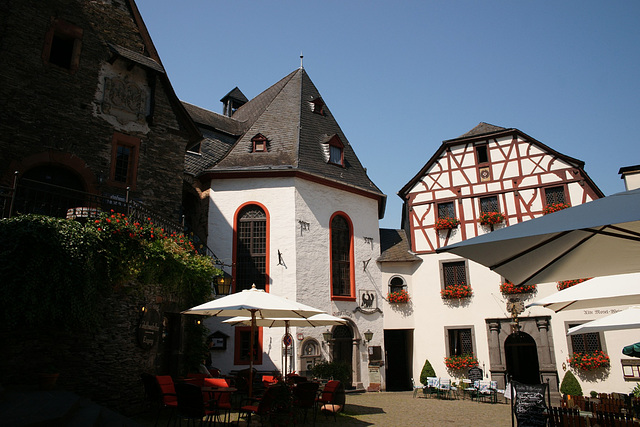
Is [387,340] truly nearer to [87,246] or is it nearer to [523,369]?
[523,369]

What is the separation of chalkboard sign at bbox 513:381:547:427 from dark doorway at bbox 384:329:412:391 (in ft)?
42.9

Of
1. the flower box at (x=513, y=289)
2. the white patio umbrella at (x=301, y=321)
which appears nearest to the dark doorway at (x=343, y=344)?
the flower box at (x=513, y=289)

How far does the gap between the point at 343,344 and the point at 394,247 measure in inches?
180

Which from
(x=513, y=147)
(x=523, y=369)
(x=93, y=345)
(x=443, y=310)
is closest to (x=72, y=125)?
(x=93, y=345)

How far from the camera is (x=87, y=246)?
25.5 feet

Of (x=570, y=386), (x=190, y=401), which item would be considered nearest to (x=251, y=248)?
(x=190, y=401)

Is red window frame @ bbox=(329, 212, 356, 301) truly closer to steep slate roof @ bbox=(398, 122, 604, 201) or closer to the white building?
the white building

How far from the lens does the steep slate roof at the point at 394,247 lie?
18.4 metres

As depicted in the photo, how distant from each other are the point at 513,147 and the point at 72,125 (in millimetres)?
14924

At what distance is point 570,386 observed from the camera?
14797 millimetres

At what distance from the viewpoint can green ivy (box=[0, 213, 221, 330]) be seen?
6898mm

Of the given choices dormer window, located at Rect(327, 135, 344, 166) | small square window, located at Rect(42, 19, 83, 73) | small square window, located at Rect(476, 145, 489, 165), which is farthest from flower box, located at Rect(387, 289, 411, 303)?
small square window, located at Rect(42, 19, 83, 73)

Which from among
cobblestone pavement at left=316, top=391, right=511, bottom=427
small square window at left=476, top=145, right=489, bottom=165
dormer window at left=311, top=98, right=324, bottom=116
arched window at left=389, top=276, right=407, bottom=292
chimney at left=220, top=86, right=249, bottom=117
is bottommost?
cobblestone pavement at left=316, top=391, right=511, bottom=427

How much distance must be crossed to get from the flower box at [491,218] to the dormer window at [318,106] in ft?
26.3
